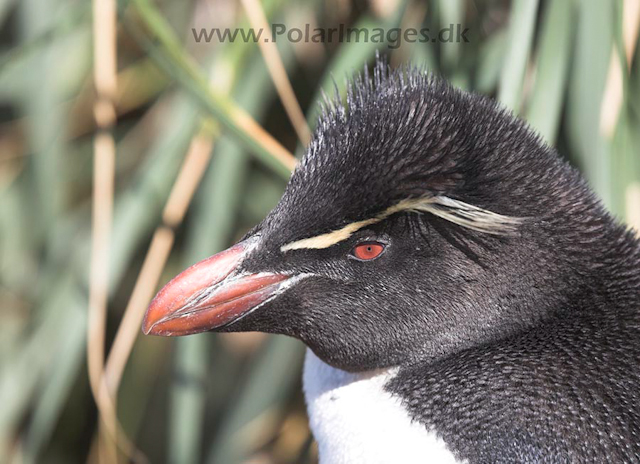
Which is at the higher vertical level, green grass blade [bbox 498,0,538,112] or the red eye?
green grass blade [bbox 498,0,538,112]

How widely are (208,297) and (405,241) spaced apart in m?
0.24

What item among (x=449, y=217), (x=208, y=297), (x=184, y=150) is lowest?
(x=184, y=150)

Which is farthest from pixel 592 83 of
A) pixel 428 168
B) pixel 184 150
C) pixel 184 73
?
pixel 184 150

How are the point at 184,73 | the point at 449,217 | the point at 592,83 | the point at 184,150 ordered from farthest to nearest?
the point at 184,150 < the point at 592,83 < the point at 184,73 < the point at 449,217

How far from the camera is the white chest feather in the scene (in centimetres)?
95

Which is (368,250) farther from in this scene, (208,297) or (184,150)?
(184,150)

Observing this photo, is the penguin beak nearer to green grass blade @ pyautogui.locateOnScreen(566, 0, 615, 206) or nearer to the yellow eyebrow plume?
the yellow eyebrow plume

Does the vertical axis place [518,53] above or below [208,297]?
above

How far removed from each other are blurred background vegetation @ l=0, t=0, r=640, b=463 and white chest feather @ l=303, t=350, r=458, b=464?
0.34 metres

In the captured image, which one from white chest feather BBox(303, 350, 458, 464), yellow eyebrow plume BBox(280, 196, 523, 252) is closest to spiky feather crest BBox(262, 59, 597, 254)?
yellow eyebrow plume BBox(280, 196, 523, 252)

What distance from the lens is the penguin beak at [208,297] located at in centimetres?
100

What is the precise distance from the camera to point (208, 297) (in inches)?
39.5

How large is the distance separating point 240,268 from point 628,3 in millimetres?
757

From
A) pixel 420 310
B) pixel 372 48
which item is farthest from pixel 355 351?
pixel 372 48
